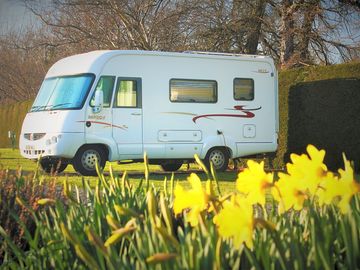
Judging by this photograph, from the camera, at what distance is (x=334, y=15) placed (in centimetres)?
2105

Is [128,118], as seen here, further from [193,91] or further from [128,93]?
[193,91]

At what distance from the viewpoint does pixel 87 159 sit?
13.1 metres

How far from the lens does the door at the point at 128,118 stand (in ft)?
43.6

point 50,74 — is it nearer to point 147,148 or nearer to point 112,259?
point 147,148

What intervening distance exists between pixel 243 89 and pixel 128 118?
309 cm

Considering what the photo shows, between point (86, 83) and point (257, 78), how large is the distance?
434 centimetres

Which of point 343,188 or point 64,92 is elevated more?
point 64,92

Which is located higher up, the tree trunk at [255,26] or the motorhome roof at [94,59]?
the tree trunk at [255,26]

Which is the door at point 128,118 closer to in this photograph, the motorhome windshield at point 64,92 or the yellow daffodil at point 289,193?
the motorhome windshield at point 64,92

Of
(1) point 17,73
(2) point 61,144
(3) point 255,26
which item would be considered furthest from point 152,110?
(1) point 17,73

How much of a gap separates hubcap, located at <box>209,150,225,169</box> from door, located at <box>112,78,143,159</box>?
6.15 ft

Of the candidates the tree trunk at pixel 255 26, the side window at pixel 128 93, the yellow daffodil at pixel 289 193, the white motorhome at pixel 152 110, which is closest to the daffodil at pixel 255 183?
the yellow daffodil at pixel 289 193

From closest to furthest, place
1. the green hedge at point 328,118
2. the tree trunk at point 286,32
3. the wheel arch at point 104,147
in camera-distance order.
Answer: the wheel arch at point 104,147, the green hedge at point 328,118, the tree trunk at point 286,32

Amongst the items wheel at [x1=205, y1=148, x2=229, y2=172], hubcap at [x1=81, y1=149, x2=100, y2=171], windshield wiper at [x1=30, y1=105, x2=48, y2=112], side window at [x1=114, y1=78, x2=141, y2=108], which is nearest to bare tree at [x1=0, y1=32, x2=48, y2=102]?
windshield wiper at [x1=30, y1=105, x2=48, y2=112]
